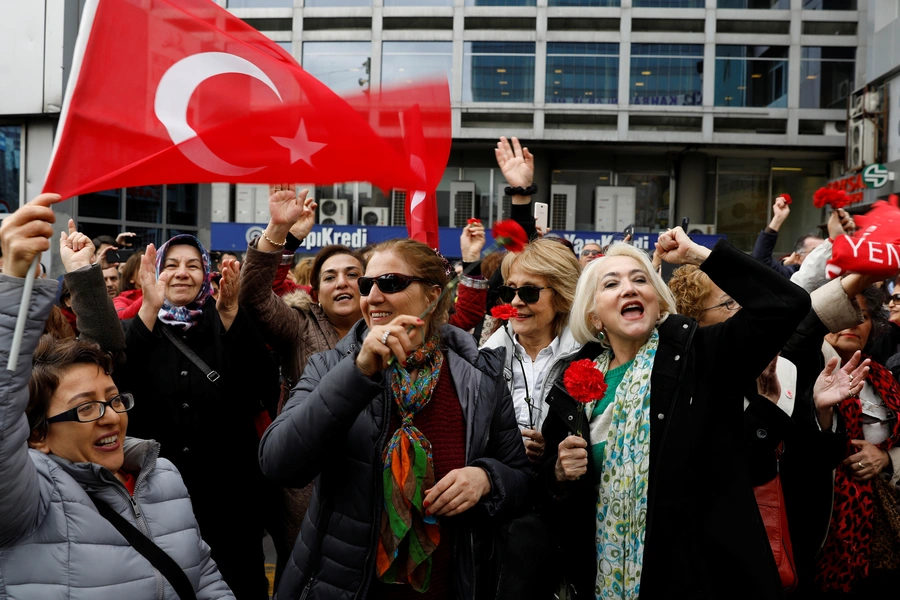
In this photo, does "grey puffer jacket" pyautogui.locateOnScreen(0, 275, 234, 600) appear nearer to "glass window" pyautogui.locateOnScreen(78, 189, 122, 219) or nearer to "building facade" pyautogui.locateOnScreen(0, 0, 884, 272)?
→ "glass window" pyautogui.locateOnScreen(78, 189, 122, 219)

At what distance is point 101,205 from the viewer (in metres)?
17.1

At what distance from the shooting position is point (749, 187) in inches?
1028

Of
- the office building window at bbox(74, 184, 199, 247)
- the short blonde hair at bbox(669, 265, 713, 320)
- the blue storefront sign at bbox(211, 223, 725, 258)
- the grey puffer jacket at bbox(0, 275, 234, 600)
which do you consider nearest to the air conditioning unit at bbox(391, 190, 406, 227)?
the blue storefront sign at bbox(211, 223, 725, 258)

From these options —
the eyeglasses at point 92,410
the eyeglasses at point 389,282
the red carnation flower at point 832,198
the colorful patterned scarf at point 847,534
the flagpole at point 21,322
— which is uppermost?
the red carnation flower at point 832,198

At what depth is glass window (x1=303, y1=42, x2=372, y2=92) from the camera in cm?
2561

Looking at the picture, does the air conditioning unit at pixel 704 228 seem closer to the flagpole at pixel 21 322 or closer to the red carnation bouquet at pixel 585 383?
the red carnation bouquet at pixel 585 383

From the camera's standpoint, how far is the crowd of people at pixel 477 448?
2.24 meters

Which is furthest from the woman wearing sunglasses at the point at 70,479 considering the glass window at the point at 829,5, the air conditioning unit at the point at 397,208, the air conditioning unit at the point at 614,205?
the glass window at the point at 829,5

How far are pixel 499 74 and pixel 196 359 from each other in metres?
23.0

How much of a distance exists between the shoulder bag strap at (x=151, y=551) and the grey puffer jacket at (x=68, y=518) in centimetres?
2

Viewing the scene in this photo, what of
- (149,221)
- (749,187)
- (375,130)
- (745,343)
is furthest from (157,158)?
(749,187)

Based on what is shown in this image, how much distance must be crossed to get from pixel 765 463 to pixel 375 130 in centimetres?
209

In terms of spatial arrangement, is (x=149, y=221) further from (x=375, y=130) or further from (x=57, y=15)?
(x=375, y=130)

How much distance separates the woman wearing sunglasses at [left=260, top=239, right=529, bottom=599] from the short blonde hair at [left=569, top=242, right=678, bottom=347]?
21.3 inches
